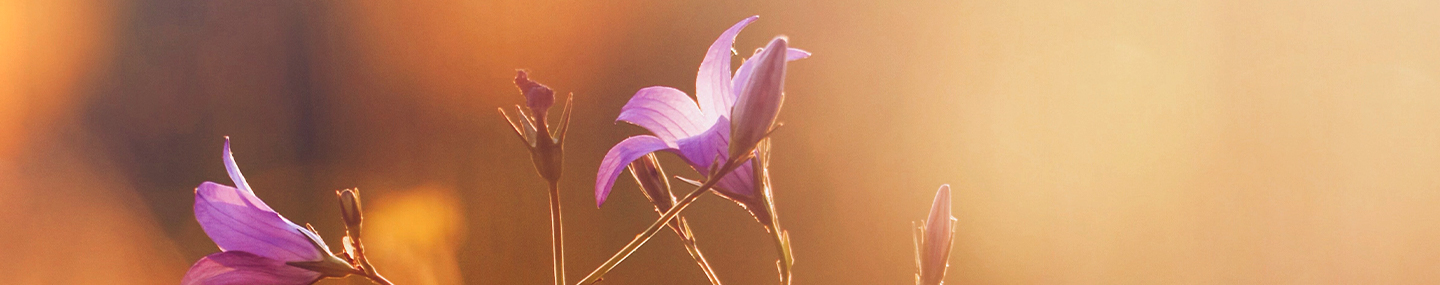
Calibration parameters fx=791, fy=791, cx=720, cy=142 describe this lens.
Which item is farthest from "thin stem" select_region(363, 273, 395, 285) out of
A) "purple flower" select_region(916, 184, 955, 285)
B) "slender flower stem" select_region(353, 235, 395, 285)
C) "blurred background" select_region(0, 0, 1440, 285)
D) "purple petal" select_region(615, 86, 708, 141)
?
"blurred background" select_region(0, 0, 1440, 285)

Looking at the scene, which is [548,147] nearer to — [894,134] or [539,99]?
[539,99]

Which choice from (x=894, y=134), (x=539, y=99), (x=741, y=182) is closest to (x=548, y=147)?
(x=539, y=99)

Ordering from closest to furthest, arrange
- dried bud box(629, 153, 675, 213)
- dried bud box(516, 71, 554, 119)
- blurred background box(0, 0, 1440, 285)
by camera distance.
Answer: dried bud box(516, 71, 554, 119) < dried bud box(629, 153, 675, 213) < blurred background box(0, 0, 1440, 285)

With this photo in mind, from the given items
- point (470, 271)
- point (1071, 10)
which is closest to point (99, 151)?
point (470, 271)

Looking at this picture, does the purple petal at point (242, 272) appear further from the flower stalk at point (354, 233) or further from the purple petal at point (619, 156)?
the purple petal at point (619, 156)

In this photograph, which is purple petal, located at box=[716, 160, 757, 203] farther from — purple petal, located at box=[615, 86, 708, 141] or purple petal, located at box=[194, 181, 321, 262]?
purple petal, located at box=[194, 181, 321, 262]

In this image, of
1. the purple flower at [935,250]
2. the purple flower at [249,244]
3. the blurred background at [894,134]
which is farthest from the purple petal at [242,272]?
the blurred background at [894,134]
